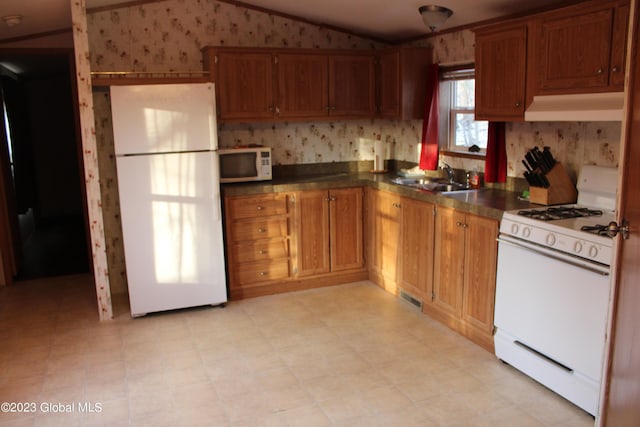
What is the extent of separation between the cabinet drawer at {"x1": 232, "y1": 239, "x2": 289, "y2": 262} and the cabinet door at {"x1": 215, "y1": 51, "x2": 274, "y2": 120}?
43.1 inches

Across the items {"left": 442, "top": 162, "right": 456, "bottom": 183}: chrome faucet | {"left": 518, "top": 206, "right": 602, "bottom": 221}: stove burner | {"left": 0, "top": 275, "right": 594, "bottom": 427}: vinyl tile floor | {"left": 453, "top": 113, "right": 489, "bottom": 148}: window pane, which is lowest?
{"left": 0, "top": 275, "right": 594, "bottom": 427}: vinyl tile floor

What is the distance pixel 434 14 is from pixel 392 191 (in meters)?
1.41

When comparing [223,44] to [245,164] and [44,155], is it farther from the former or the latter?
[44,155]

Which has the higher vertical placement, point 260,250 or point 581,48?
point 581,48

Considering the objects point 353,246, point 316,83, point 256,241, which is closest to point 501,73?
point 316,83

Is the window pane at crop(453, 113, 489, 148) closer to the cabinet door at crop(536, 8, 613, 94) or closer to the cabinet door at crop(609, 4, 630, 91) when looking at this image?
the cabinet door at crop(536, 8, 613, 94)

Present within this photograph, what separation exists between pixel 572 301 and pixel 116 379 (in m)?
2.68

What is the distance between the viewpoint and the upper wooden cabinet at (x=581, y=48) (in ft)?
9.30

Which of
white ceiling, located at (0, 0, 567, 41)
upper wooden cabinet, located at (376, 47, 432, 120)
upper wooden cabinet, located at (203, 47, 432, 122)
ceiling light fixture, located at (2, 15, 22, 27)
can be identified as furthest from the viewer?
upper wooden cabinet, located at (376, 47, 432, 120)

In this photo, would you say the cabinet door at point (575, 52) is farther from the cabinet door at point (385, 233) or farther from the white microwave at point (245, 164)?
the white microwave at point (245, 164)

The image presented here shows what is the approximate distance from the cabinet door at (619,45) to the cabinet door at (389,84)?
214cm

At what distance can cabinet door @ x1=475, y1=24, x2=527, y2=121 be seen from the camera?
3443 millimetres

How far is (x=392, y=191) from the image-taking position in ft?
14.9

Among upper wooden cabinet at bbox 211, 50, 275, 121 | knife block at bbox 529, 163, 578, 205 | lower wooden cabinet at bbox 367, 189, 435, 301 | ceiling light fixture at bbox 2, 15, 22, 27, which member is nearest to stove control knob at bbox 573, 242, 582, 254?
knife block at bbox 529, 163, 578, 205
